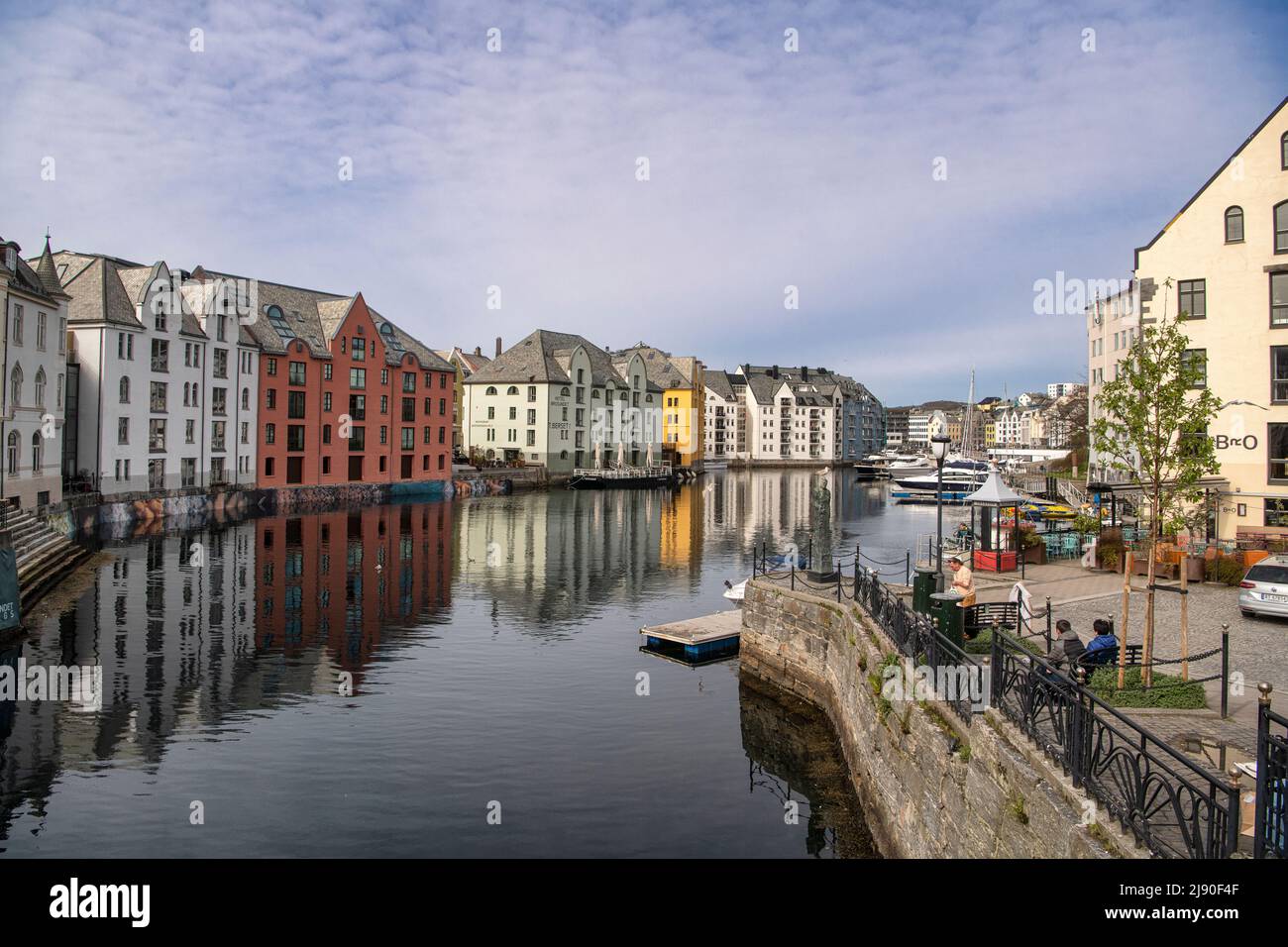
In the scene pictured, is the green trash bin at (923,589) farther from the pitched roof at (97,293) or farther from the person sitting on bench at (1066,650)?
the pitched roof at (97,293)

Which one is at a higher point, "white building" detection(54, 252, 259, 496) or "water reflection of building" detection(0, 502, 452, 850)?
"white building" detection(54, 252, 259, 496)

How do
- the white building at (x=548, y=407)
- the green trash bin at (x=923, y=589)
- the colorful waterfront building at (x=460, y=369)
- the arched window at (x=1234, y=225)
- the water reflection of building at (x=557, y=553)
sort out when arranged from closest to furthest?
the green trash bin at (x=923, y=589)
the arched window at (x=1234, y=225)
the water reflection of building at (x=557, y=553)
the white building at (x=548, y=407)
the colorful waterfront building at (x=460, y=369)

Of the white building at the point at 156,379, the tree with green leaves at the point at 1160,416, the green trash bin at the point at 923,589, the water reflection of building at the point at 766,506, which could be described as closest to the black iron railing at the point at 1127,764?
the green trash bin at the point at 923,589

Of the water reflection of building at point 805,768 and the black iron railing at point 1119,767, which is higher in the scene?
the black iron railing at point 1119,767

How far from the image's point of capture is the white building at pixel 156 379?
55469 millimetres

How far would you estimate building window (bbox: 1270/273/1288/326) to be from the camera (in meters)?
30.5

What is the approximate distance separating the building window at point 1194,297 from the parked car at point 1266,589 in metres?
14.0

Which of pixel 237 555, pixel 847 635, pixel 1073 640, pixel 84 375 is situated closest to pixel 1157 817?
pixel 1073 640

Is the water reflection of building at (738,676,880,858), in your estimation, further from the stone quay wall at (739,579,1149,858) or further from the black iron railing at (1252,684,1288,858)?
the black iron railing at (1252,684,1288,858)

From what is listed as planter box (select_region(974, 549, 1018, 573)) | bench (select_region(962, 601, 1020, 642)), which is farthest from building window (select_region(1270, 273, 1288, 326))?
bench (select_region(962, 601, 1020, 642))

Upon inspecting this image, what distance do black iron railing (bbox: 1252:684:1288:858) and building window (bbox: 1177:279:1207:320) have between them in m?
30.4

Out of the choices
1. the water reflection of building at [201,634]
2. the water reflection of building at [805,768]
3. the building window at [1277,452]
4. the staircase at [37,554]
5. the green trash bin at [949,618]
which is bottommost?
the water reflection of building at [805,768]

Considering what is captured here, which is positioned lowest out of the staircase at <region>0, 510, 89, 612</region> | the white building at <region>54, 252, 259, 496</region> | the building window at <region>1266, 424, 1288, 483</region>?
the staircase at <region>0, 510, 89, 612</region>

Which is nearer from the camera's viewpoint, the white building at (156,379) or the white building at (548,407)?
the white building at (156,379)
